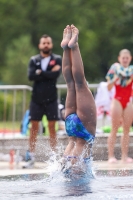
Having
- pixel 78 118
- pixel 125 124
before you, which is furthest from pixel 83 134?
pixel 125 124

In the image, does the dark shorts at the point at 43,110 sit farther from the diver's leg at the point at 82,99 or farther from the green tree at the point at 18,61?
the green tree at the point at 18,61

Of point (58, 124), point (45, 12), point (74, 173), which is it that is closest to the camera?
point (74, 173)

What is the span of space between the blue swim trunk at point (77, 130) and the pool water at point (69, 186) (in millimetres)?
325

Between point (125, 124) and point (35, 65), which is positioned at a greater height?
point (35, 65)

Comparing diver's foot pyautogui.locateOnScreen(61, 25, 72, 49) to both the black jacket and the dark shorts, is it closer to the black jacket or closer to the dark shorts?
the black jacket

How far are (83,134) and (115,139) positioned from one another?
163 inches

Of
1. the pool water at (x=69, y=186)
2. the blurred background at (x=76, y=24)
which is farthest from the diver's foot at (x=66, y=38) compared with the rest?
the blurred background at (x=76, y=24)

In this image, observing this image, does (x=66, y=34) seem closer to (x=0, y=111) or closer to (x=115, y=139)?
(x=115, y=139)

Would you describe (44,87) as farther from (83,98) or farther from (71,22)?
(71,22)

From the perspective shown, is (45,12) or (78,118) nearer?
(78,118)

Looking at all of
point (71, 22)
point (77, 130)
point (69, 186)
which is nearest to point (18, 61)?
point (71, 22)

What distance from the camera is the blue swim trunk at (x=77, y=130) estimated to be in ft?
23.7

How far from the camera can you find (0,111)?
2881 cm

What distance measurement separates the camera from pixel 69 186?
255 inches
